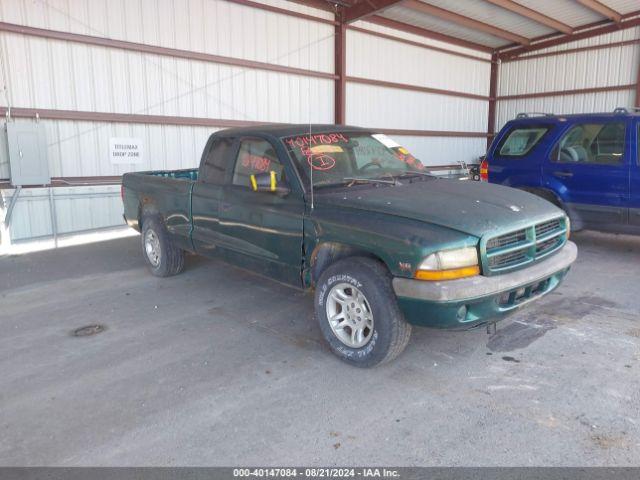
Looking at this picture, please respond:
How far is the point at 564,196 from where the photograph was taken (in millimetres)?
6812

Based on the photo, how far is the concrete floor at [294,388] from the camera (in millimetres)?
2748

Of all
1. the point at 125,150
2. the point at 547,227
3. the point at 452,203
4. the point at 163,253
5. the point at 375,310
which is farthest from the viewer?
the point at 125,150

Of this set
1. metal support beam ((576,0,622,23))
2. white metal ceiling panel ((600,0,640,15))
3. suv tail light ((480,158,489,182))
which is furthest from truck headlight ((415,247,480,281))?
white metal ceiling panel ((600,0,640,15))

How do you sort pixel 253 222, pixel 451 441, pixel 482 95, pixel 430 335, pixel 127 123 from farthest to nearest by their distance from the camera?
Answer: pixel 482 95
pixel 127 123
pixel 253 222
pixel 430 335
pixel 451 441

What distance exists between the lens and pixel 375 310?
11.3 feet

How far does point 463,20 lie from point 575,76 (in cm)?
483

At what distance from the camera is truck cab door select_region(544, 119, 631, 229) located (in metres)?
6.34

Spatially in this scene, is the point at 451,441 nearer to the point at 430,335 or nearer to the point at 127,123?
the point at 430,335

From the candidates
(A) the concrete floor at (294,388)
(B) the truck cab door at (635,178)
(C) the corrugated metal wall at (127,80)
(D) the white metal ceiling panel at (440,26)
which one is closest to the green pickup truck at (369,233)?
(A) the concrete floor at (294,388)

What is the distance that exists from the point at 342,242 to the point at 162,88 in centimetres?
754

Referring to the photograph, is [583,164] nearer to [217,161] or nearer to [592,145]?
[592,145]

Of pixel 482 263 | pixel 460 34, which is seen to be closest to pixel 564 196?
pixel 482 263

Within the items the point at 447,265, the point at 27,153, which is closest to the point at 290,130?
the point at 447,265

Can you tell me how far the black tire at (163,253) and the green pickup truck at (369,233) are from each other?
87 cm
